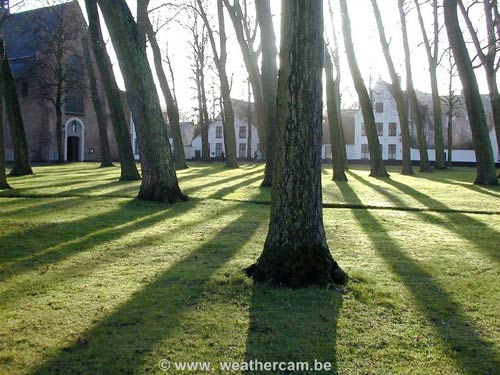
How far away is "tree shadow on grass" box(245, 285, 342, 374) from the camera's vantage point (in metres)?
4.09

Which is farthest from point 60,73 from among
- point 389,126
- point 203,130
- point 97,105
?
point 389,126

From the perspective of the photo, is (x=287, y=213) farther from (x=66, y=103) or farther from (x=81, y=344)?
(x=66, y=103)

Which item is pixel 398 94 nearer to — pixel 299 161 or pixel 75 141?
pixel 299 161

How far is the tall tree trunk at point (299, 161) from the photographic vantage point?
578 cm

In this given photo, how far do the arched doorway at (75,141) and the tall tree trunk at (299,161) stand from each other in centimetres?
5304

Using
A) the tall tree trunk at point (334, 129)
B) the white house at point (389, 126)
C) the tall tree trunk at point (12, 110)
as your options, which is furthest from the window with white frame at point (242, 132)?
the tall tree trunk at point (12, 110)

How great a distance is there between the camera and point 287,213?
19.5ft

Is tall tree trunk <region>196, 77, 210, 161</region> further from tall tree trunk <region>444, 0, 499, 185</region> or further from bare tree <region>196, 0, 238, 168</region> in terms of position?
tall tree trunk <region>444, 0, 499, 185</region>

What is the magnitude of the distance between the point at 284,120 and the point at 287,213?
1.05 meters

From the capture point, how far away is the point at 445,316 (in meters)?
5.02

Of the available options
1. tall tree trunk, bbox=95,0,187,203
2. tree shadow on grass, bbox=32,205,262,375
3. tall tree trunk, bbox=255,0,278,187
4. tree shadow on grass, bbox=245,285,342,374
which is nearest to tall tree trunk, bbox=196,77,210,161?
tall tree trunk, bbox=255,0,278,187

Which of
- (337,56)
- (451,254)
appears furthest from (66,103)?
(451,254)

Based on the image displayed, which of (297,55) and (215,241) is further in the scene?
(215,241)

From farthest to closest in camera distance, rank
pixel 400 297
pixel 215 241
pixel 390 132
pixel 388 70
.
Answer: pixel 390 132
pixel 388 70
pixel 215 241
pixel 400 297
